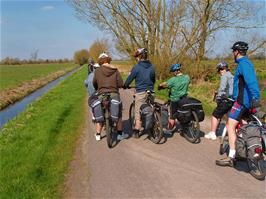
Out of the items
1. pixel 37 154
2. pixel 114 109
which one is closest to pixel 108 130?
pixel 114 109

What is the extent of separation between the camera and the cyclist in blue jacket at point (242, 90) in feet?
16.6

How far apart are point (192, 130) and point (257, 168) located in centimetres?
237

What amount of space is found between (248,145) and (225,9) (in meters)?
17.1

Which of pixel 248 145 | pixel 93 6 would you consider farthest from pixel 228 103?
pixel 93 6

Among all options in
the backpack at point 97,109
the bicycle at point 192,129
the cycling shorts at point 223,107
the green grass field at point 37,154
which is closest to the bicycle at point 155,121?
the bicycle at point 192,129

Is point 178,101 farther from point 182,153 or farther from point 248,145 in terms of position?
point 248,145

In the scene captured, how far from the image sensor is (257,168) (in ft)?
17.1

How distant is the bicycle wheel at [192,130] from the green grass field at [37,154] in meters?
2.61

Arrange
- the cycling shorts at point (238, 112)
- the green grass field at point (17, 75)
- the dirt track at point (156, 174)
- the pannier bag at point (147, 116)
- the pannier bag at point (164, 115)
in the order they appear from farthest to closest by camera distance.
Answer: the green grass field at point (17, 75), the pannier bag at point (164, 115), the pannier bag at point (147, 116), the cycling shorts at point (238, 112), the dirt track at point (156, 174)

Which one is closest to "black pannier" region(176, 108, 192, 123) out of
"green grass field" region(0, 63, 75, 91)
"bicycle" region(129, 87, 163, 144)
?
"bicycle" region(129, 87, 163, 144)

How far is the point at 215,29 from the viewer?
68.1 ft

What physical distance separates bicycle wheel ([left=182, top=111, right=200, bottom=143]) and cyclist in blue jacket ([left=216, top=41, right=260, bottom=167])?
5.22ft

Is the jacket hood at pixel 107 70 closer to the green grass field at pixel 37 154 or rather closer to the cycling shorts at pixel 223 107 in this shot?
the green grass field at pixel 37 154

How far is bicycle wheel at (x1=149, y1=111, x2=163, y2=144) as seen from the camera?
280 inches
